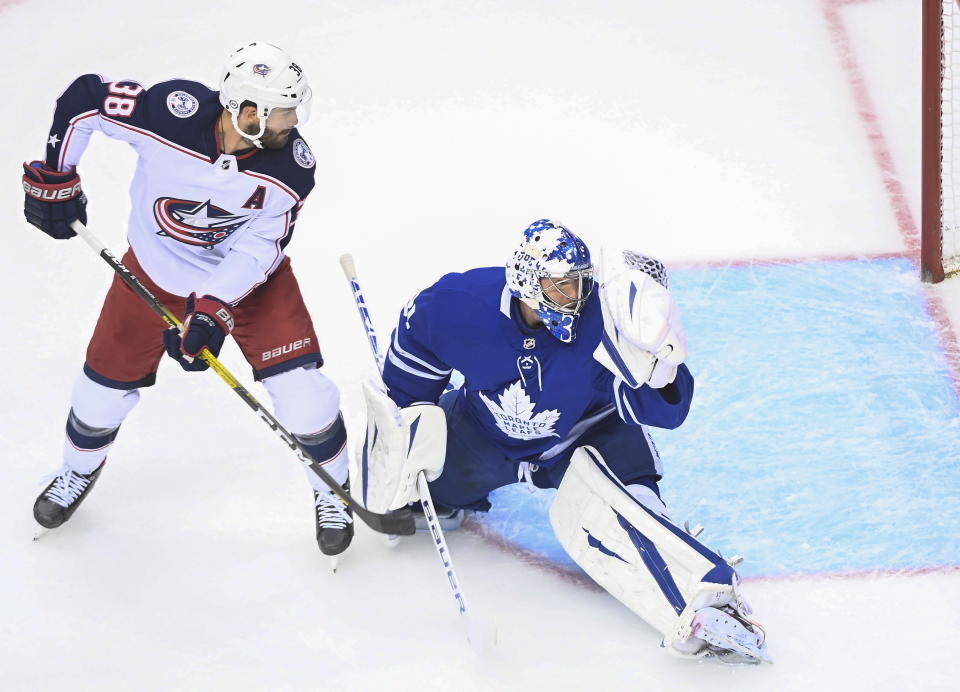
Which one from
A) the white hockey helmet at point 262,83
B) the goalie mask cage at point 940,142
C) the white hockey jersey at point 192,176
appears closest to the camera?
the white hockey helmet at point 262,83

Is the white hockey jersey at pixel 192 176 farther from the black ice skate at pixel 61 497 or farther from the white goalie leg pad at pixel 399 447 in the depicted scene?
the black ice skate at pixel 61 497

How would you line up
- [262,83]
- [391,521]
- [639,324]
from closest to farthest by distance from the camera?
[639,324] → [262,83] → [391,521]

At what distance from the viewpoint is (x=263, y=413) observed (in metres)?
3.57

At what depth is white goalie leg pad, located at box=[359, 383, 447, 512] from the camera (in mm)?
3488

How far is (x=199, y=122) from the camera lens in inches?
133

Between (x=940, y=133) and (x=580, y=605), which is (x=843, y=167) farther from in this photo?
(x=580, y=605)

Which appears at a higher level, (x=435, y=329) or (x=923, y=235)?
(x=435, y=329)

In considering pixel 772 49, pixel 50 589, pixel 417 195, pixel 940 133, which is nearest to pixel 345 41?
pixel 417 195

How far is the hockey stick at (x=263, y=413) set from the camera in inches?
138

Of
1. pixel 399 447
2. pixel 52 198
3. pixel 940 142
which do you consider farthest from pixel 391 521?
pixel 940 142

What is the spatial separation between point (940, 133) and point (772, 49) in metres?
1.20

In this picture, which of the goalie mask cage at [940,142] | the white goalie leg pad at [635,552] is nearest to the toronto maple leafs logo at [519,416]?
the white goalie leg pad at [635,552]

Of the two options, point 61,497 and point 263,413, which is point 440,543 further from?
point 61,497

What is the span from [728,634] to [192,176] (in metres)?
1.66
